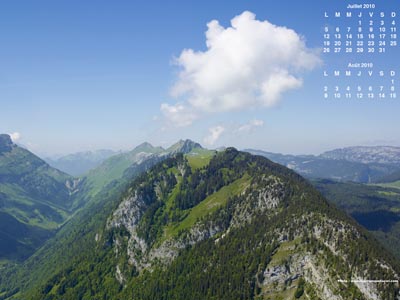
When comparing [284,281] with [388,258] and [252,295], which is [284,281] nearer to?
[252,295]

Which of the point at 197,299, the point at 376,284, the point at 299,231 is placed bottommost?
the point at 197,299

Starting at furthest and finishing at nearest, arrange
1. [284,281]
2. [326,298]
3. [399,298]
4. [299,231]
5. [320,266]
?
[299,231] → [284,281] → [320,266] → [326,298] → [399,298]

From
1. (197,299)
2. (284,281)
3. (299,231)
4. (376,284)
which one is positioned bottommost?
(197,299)

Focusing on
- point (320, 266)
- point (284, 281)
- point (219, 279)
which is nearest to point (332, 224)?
point (320, 266)

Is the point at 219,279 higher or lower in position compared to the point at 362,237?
lower

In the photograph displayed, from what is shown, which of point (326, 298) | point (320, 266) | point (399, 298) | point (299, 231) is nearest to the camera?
point (399, 298)

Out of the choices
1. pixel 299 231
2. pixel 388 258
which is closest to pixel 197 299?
pixel 299 231

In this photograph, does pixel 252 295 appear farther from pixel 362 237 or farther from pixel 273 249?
pixel 362 237

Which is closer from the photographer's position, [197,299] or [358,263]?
[358,263]

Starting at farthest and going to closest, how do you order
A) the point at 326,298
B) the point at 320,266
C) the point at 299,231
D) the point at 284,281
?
the point at 299,231
the point at 284,281
the point at 320,266
the point at 326,298
